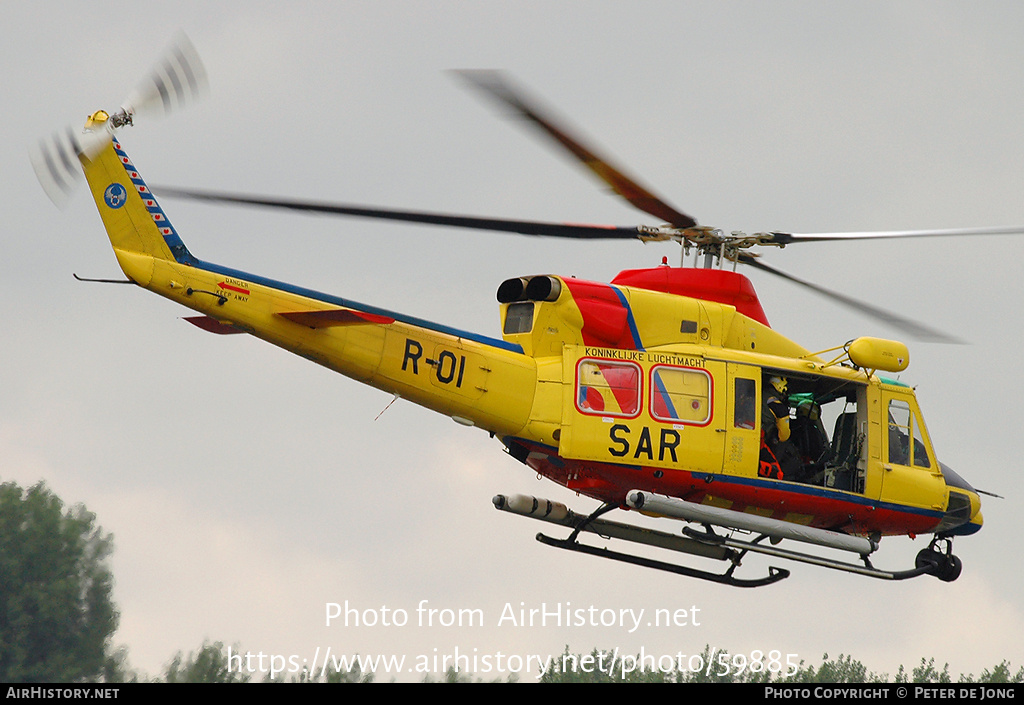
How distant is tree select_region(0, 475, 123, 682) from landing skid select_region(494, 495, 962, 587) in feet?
18.0

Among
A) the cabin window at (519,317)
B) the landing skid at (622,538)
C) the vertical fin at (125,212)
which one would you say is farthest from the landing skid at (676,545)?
the vertical fin at (125,212)

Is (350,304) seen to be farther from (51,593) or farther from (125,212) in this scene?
(51,593)

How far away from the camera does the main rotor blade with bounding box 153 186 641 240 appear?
13.5m

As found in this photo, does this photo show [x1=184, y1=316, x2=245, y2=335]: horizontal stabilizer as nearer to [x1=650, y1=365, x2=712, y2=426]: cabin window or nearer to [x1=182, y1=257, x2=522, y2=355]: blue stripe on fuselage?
[x1=182, y1=257, x2=522, y2=355]: blue stripe on fuselage

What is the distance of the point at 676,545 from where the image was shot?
16.1m

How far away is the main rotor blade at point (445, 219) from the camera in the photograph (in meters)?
13.5

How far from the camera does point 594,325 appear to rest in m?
14.8

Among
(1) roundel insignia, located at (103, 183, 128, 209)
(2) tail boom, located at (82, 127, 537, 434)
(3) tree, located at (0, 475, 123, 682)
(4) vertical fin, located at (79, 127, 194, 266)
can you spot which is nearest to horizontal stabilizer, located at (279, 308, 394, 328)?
(2) tail boom, located at (82, 127, 537, 434)

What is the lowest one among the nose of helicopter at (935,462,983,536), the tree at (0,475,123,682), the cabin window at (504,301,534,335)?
the tree at (0,475,123,682)

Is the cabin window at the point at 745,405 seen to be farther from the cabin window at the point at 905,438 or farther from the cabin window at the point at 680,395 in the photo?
the cabin window at the point at 905,438

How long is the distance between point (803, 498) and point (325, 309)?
5493 mm

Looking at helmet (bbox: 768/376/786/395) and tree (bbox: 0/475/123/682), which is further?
tree (bbox: 0/475/123/682)
